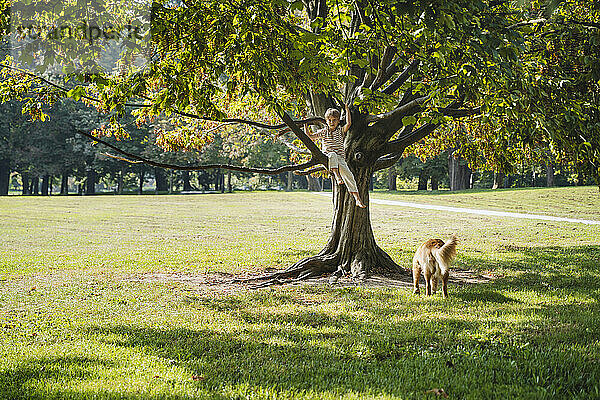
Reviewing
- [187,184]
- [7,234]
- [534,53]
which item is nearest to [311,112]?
[534,53]

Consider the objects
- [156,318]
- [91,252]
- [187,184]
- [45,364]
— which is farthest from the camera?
[187,184]

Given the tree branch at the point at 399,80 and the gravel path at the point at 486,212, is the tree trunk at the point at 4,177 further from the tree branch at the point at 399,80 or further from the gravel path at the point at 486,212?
the tree branch at the point at 399,80

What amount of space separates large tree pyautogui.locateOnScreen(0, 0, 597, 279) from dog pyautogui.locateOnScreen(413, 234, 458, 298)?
164 centimetres

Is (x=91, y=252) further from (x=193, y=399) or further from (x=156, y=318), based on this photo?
(x=193, y=399)

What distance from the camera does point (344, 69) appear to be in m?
8.44

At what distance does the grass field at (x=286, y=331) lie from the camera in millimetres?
4223

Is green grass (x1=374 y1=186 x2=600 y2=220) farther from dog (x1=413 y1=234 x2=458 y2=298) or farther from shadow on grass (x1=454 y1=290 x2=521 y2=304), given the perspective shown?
dog (x1=413 y1=234 x2=458 y2=298)

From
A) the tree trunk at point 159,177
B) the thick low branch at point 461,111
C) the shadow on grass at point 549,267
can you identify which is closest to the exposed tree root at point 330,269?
the shadow on grass at point 549,267

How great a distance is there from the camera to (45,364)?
4754 mm

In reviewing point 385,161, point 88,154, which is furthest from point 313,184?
point 385,161

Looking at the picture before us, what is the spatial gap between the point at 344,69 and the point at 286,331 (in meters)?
4.50

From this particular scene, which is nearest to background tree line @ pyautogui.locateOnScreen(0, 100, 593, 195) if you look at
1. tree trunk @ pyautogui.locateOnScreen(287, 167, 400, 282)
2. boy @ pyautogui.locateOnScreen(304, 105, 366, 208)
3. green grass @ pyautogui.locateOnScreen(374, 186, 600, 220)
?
green grass @ pyautogui.locateOnScreen(374, 186, 600, 220)

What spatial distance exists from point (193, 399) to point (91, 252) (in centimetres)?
1113

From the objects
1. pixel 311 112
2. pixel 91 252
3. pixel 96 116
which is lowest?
pixel 91 252
